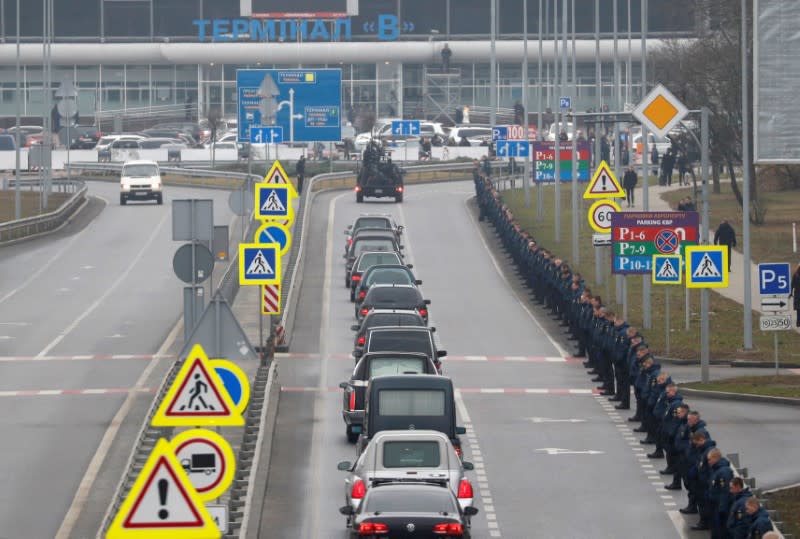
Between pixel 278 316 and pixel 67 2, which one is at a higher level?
pixel 67 2

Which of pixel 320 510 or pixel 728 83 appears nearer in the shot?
pixel 320 510

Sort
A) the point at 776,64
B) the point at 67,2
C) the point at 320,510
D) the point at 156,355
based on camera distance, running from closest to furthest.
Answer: the point at 320,510 → the point at 776,64 → the point at 156,355 → the point at 67,2

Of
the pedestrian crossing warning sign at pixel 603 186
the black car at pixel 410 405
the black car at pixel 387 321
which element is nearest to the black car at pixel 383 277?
the pedestrian crossing warning sign at pixel 603 186

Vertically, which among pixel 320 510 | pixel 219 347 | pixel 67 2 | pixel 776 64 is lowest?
pixel 320 510

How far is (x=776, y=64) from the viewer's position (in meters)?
24.1

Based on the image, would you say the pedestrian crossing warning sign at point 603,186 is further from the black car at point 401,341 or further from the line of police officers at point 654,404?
the black car at point 401,341

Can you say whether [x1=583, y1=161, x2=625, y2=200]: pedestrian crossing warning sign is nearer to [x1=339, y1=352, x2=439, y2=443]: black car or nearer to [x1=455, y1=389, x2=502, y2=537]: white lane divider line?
[x1=455, y1=389, x2=502, y2=537]: white lane divider line

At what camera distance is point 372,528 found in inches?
646

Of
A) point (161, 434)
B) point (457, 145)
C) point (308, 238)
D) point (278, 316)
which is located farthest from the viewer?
point (457, 145)

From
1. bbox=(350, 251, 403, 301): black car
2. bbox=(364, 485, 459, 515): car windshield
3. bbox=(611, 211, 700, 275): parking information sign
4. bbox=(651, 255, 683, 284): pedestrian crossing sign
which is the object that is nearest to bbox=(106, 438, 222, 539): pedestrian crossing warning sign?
bbox=(364, 485, 459, 515): car windshield

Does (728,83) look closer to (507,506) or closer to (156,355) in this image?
(156,355)

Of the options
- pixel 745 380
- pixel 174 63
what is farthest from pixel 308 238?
pixel 174 63

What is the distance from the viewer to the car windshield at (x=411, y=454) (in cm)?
1883

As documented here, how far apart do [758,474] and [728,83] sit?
3884 centimetres
